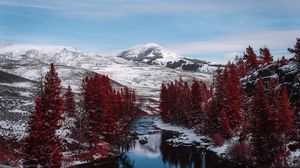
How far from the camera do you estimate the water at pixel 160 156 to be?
6366cm

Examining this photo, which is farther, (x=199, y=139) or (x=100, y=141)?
(x=199, y=139)

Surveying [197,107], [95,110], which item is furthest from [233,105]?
[95,110]

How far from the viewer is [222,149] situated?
74.2 m

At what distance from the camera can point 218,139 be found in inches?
3100

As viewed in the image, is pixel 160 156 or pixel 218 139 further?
pixel 218 139

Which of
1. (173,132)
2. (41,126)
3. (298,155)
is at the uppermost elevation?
(41,126)

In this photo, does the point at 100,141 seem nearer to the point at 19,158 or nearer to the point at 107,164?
the point at 107,164

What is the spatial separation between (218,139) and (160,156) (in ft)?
43.9

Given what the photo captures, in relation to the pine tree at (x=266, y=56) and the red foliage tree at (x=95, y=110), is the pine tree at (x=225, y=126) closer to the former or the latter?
the red foliage tree at (x=95, y=110)

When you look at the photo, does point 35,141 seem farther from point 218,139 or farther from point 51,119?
point 218,139

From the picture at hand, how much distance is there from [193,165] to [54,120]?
2692 centimetres

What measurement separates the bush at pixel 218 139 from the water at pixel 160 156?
126 inches

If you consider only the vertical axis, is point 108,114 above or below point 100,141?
above

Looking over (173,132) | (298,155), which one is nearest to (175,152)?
(298,155)
